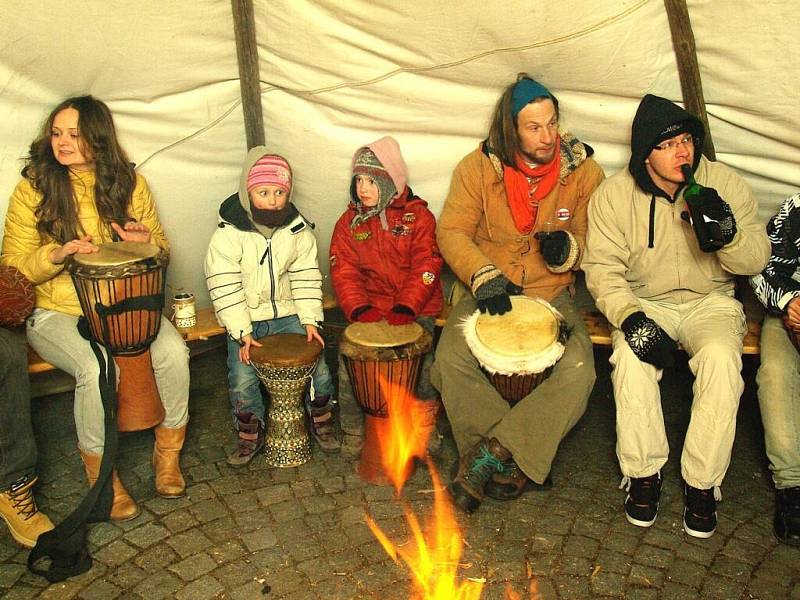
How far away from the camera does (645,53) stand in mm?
4438

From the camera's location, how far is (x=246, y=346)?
4.55 m

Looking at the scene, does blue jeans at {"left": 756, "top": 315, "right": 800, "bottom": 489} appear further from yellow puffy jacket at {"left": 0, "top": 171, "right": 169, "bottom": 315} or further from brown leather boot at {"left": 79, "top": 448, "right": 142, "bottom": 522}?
yellow puffy jacket at {"left": 0, "top": 171, "right": 169, "bottom": 315}

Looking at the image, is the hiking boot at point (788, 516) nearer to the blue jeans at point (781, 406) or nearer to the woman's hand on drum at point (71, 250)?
the blue jeans at point (781, 406)

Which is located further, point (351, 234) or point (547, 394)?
point (351, 234)

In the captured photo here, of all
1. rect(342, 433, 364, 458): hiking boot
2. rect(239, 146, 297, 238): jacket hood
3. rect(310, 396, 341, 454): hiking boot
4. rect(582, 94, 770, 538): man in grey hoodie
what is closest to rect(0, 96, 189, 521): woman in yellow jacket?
rect(239, 146, 297, 238): jacket hood

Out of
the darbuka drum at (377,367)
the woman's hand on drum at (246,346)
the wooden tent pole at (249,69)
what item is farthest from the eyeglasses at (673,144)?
the wooden tent pole at (249,69)

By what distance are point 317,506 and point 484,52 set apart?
8.09 feet

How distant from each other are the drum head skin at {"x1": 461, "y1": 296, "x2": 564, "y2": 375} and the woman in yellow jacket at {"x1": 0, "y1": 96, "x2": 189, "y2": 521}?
1453mm

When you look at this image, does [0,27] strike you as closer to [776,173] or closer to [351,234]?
[351,234]

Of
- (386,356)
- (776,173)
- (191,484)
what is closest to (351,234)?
(386,356)

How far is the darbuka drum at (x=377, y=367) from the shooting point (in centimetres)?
428

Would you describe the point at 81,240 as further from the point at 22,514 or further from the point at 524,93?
the point at 524,93

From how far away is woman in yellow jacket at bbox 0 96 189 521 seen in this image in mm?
4133

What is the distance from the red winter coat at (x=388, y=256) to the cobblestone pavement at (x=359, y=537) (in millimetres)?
879
